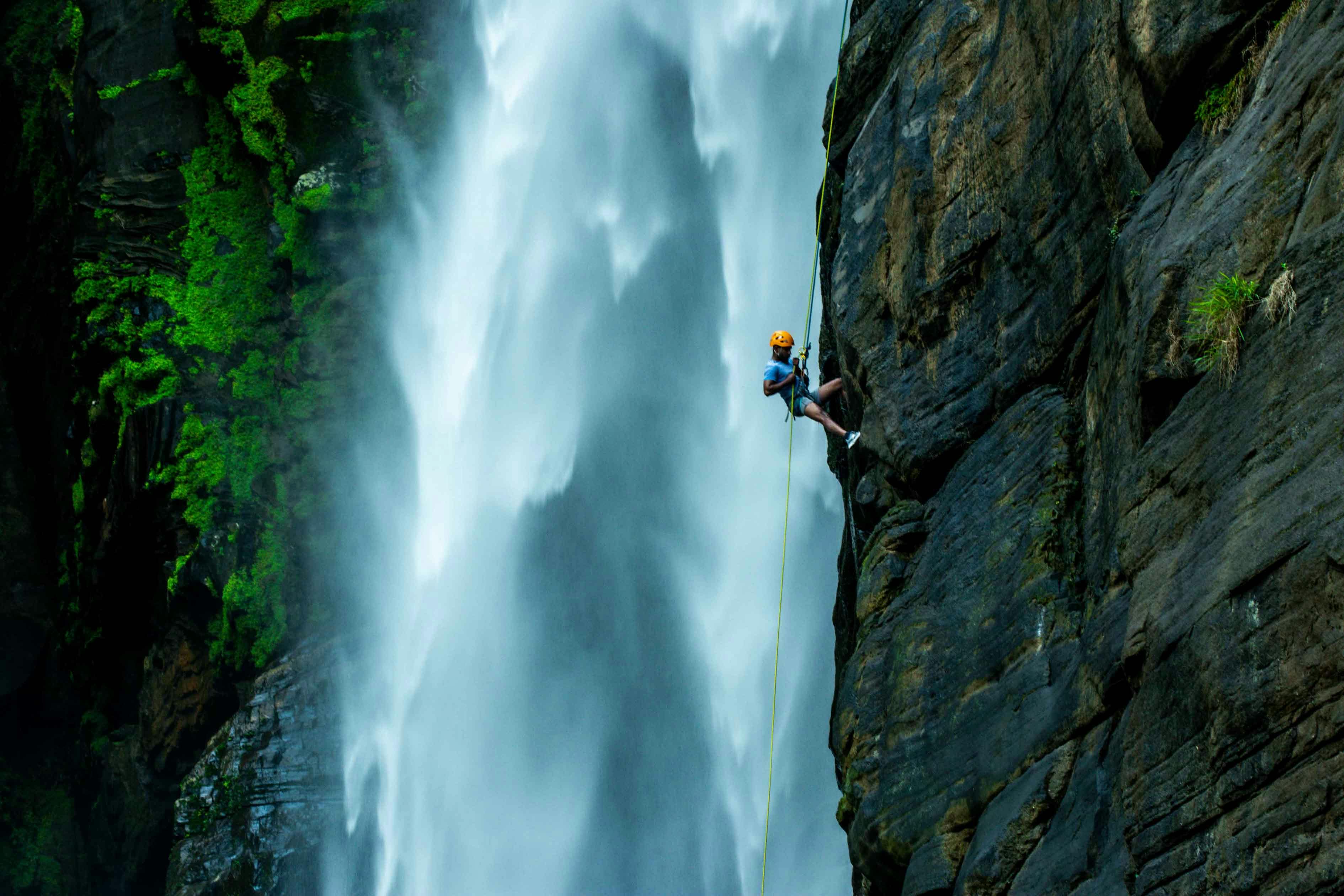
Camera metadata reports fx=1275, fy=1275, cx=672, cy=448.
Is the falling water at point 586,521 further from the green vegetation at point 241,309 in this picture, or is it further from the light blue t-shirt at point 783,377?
the light blue t-shirt at point 783,377

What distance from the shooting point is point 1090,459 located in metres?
7.58

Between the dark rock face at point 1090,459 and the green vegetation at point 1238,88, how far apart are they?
0.05 metres

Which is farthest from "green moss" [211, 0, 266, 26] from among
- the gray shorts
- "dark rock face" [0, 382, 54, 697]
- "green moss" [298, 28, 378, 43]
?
the gray shorts

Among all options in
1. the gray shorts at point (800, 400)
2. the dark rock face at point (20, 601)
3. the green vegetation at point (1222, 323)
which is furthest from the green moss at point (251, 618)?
the green vegetation at point (1222, 323)

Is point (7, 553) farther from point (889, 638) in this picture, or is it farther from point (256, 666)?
point (889, 638)

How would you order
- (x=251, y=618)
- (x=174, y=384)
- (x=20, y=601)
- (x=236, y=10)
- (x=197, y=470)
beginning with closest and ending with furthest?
(x=251, y=618) → (x=197, y=470) → (x=174, y=384) → (x=236, y=10) → (x=20, y=601)

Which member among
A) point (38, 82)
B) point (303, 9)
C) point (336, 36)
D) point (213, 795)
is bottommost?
point (213, 795)

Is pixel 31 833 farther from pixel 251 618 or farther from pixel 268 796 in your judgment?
pixel 251 618

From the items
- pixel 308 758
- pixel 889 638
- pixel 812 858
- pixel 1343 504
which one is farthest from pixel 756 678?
pixel 1343 504

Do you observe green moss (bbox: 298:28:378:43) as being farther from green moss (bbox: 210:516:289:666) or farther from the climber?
the climber

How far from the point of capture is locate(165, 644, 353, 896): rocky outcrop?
1770cm

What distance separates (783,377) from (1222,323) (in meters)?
6.12

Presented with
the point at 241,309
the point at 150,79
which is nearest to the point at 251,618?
the point at 241,309

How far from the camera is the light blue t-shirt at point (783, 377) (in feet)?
39.2
